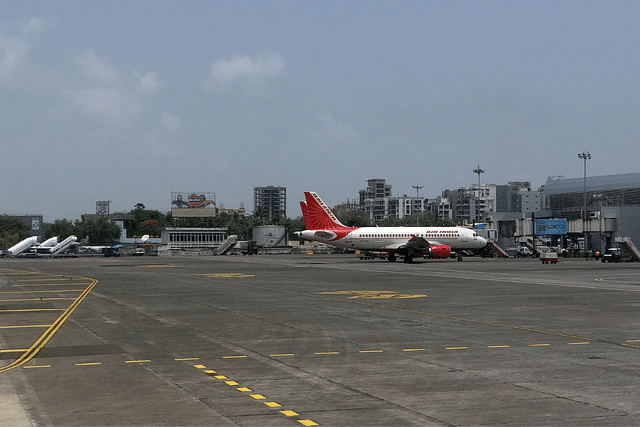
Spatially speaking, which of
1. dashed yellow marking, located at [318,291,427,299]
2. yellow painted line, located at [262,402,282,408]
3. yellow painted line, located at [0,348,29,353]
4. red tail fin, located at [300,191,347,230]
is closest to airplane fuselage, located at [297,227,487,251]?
red tail fin, located at [300,191,347,230]

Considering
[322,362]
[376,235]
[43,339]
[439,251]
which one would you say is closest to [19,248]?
[376,235]

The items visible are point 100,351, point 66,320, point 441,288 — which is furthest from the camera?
point 441,288

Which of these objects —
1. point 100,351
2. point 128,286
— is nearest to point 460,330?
point 100,351

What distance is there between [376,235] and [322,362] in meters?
73.6

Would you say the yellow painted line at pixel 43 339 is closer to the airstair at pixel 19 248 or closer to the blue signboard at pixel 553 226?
the blue signboard at pixel 553 226

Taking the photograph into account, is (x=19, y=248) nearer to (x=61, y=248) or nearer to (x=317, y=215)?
(x=61, y=248)

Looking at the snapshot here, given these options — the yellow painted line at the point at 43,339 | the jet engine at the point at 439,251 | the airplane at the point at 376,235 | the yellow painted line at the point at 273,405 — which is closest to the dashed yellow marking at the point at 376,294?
the yellow painted line at the point at 43,339

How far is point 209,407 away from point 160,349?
7527 millimetres

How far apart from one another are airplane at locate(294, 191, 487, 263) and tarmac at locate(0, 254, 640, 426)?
177 feet

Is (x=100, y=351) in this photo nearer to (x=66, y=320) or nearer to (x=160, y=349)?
(x=160, y=349)

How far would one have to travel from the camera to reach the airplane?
9038 centimetres

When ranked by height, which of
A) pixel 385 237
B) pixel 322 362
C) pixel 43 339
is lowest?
pixel 43 339

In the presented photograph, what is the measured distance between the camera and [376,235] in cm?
9081

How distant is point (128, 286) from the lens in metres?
48.9
